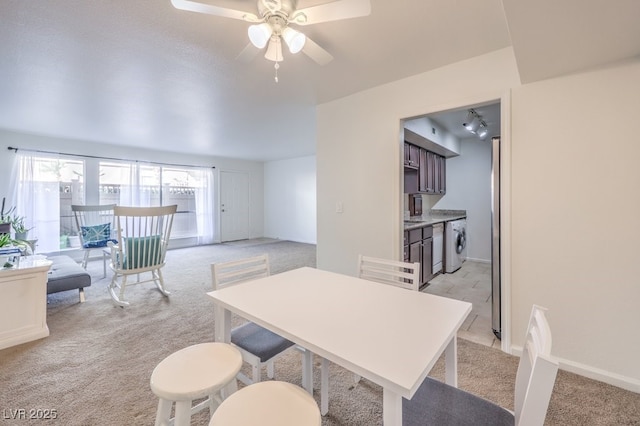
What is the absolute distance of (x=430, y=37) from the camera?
186 cm

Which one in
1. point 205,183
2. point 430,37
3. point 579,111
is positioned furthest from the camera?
point 205,183

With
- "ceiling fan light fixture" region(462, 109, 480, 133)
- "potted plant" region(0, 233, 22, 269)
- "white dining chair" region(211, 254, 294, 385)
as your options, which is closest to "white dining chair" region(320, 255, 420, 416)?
"white dining chair" region(211, 254, 294, 385)

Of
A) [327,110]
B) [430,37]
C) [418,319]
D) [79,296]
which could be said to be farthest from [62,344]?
[430,37]

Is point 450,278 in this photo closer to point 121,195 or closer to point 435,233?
point 435,233

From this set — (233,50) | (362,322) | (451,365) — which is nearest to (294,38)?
(233,50)

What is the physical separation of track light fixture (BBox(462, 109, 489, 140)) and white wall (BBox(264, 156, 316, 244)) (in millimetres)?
3868

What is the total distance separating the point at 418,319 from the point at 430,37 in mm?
1879

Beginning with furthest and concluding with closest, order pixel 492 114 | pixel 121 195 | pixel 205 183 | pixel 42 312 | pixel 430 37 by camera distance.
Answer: pixel 205 183
pixel 121 195
pixel 492 114
pixel 42 312
pixel 430 37

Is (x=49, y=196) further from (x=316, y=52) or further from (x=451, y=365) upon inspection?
(x=451, y=365)

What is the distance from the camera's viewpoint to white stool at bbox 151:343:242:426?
3.06 ft

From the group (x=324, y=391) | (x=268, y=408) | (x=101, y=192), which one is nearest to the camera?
(x=268, y=408)

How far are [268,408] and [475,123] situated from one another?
13.1 feet

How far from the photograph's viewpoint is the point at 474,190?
5.02 meters

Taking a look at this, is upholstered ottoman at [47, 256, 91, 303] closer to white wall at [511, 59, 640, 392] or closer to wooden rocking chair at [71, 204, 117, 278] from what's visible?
wooden rocking chair at [71, 204, 117, 278]
